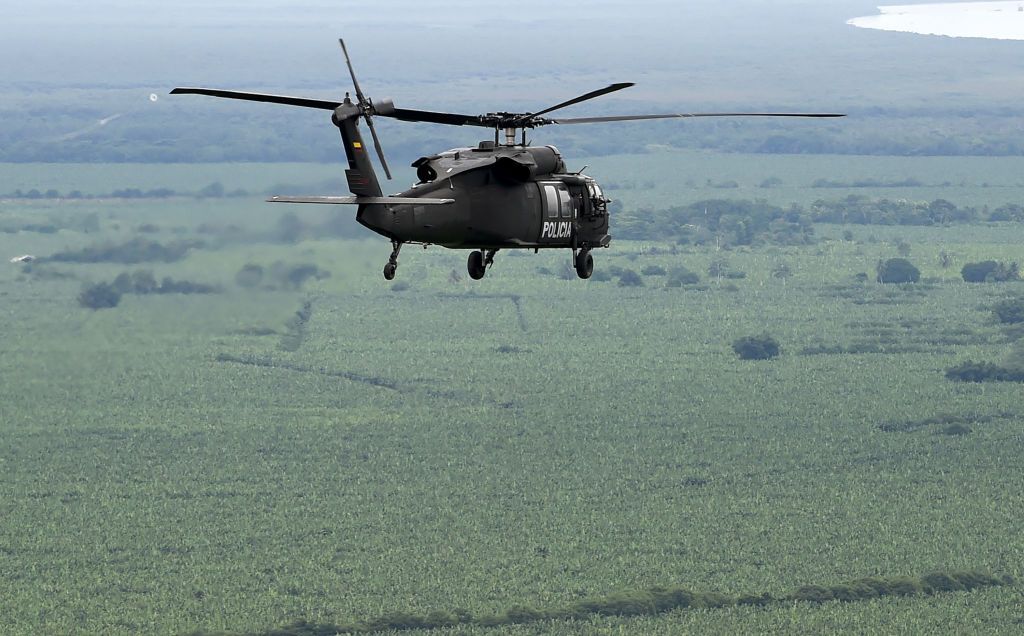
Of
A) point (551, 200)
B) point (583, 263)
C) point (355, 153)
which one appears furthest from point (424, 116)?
point (583, 263)

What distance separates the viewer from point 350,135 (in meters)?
55.2

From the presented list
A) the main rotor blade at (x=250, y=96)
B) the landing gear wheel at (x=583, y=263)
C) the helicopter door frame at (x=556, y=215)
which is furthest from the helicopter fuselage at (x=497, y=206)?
the main rotor blade at (x=250, y=96)

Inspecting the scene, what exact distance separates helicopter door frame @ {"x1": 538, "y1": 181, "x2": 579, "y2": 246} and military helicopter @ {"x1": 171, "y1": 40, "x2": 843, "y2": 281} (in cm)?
3

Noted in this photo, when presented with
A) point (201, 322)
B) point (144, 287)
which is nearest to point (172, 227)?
point (144, 287)

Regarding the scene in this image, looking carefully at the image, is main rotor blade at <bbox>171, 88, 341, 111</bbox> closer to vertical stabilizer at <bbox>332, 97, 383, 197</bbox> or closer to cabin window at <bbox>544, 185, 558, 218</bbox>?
vertical stabilizer at <bbox>332, 97, 383, 197</bbox>

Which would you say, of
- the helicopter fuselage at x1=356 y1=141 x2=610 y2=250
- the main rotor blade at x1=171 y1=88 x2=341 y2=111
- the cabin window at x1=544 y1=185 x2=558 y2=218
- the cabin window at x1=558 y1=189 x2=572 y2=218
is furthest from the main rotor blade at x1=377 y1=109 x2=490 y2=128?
the cabin window at x1=558 y1=189 x2=572 y2=218

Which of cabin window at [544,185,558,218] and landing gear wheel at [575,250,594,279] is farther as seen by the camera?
landing gear wheel at [575,250,594,279]

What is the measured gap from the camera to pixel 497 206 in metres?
59.7

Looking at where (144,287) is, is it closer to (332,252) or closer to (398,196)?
(332,252)

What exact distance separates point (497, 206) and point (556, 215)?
301 centimetres

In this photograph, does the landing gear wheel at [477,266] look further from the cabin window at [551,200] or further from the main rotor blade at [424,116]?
the main rotor blade at [424,116]

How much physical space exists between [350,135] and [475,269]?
25.7ft

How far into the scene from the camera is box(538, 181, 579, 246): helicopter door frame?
61656 millimetres

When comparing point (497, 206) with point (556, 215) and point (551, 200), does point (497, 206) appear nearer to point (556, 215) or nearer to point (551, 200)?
point (551, 200)
